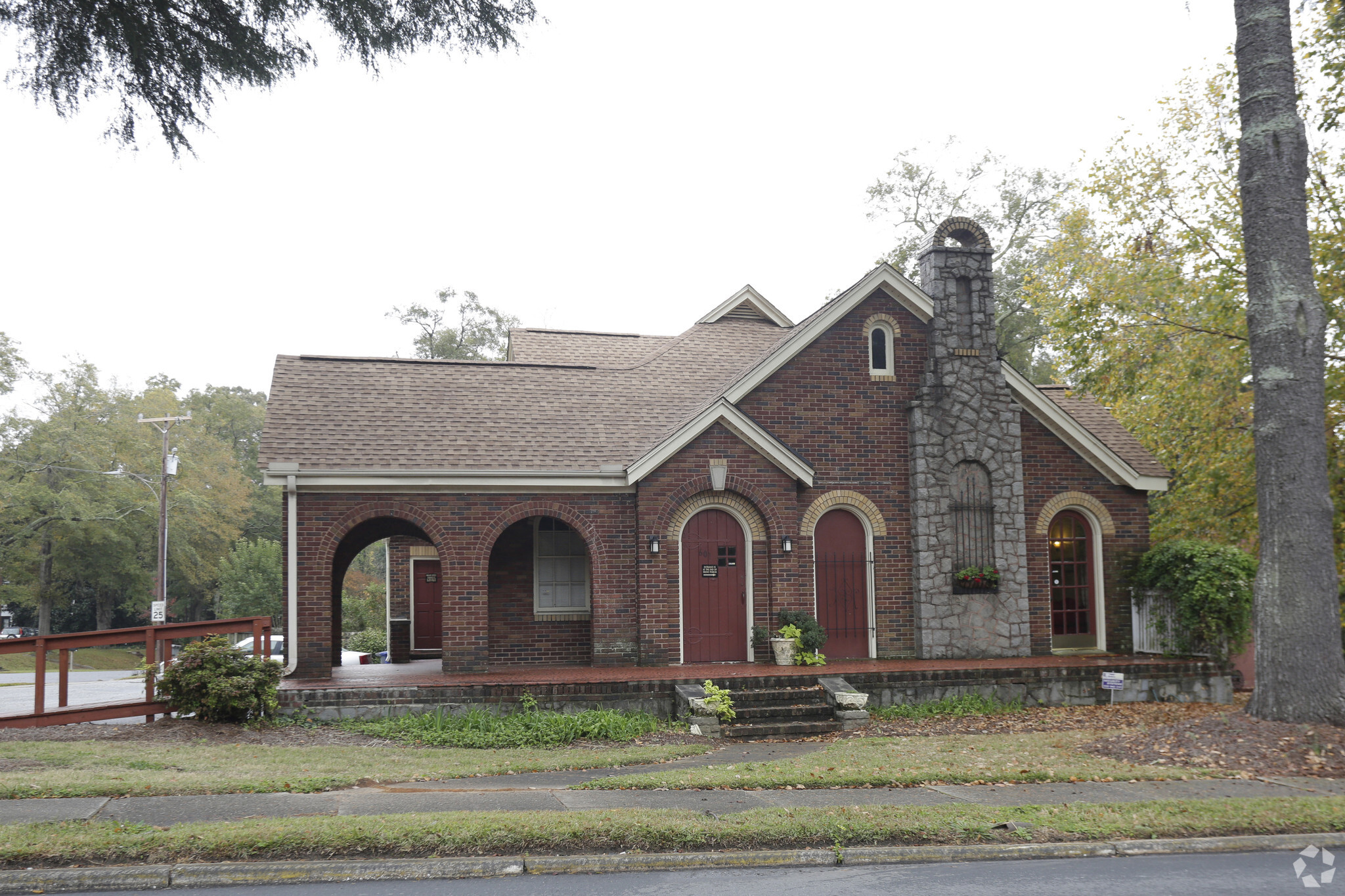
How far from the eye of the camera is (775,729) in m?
12.7

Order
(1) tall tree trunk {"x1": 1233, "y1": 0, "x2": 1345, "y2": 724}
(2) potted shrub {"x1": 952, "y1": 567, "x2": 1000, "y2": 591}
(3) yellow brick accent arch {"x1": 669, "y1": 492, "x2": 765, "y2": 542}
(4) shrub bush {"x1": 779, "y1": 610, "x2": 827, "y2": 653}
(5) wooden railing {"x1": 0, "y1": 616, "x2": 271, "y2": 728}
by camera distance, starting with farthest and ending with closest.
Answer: (2) potted shrub {"x1": 952, "y1": 567, "x2": 1000, "y2": 591}
(3) yellow brick accent arch {"x1": 669, "y1": 492, "x2": 765, "y2": 542}
(4) shrub bush {"x1": 779, "y1": 610, "x2": 827, "y2": 653}
(5) wooden railing {"x1": 0, "y1": 616, "x2": 271, "y2": 728}
(1) tall tree trunk {"x1": 1233, "y1": 0, "x2": 1345, "y2": 724}

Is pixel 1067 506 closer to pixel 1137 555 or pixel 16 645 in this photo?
pixel 1137 555

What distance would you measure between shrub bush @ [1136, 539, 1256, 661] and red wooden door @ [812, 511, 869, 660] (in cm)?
505

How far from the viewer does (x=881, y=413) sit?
1664 centimetres

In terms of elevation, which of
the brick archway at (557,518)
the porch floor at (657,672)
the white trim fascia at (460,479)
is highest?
the white trim fascia at (460,479)

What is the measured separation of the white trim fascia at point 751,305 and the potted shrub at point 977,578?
24.6 ft

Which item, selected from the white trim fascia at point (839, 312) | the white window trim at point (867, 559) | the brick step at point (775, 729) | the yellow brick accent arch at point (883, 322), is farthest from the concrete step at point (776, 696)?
the yellow brick accent arch at point (883, 322)

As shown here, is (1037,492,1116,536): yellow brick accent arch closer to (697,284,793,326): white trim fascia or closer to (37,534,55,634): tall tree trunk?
(697,284,793,326): white trim fascia

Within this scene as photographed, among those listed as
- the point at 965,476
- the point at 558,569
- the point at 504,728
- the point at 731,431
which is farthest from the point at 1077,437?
the point at 504,728

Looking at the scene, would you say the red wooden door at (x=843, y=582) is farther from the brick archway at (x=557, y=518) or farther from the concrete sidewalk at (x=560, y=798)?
the concrete sidewalk at (x=560, y=798)

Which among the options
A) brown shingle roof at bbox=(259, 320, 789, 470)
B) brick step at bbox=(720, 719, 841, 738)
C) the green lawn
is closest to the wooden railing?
brown shingle roof at bbox=(259, 320, 789, 470)

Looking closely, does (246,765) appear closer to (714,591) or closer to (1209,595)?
(714,591)

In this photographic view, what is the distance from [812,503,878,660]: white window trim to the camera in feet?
52.9

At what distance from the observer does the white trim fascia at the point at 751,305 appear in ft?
69.8
